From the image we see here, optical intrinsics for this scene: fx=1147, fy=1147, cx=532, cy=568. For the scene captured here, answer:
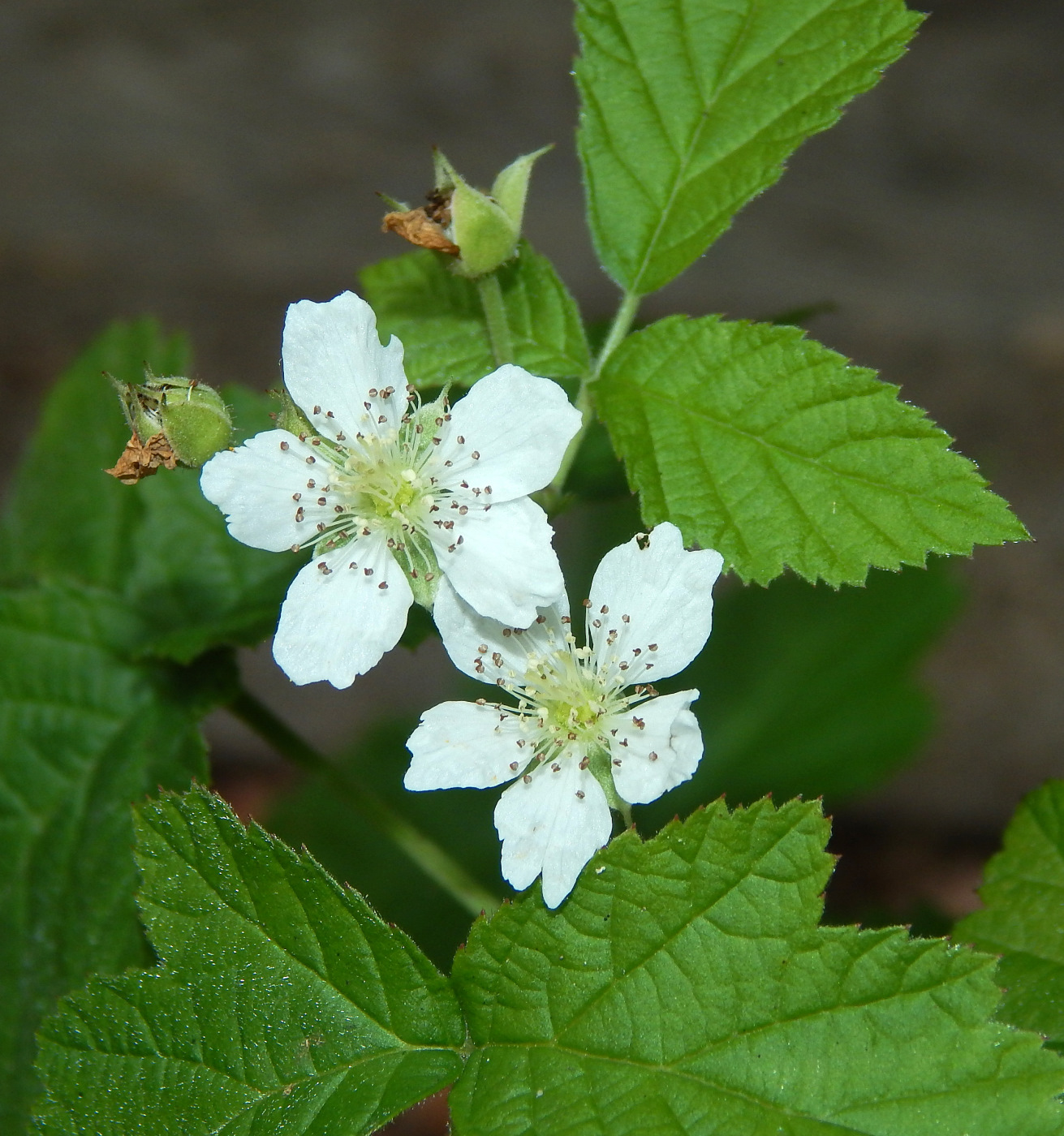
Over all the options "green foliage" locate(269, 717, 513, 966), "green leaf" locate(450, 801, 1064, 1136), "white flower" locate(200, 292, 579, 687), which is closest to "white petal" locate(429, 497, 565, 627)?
"white flower" locate(200, 292, 579, 687)

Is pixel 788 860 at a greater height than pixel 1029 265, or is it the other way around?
pixel 1029 265

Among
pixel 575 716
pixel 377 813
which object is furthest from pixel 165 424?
pixel 377 813

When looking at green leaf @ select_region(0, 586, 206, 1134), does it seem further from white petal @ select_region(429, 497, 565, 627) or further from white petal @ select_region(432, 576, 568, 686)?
white petal @ select_region(429, 497, 565, 627)

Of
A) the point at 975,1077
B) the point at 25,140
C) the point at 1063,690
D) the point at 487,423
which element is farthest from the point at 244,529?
the point at 25,140

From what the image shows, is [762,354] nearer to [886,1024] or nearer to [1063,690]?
[886,1024]

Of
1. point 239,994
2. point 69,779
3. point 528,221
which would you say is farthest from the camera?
point 528,221

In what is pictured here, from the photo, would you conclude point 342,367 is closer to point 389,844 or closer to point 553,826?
point 553,826
